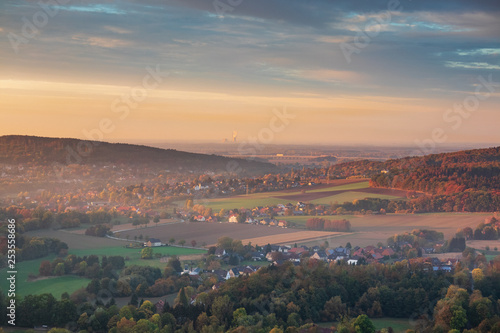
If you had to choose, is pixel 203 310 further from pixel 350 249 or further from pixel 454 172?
pixel 454 172

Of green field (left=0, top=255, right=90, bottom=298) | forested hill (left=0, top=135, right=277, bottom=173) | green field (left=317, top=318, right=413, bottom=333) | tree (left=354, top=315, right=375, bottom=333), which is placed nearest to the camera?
tree (left=354, top=315, right=375, bottom=333)

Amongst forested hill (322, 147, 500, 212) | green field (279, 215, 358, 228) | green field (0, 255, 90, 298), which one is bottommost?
green field (0, 255, 90, 298)

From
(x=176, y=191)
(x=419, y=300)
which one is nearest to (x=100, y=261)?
(x=419, y=300)

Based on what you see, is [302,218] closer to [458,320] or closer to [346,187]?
[346,187]

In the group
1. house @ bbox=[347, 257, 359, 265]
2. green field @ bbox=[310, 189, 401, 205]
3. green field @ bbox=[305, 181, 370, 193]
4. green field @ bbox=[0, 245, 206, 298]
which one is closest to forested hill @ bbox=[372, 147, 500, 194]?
green field @ bbox=[305, 181, 370, 193]

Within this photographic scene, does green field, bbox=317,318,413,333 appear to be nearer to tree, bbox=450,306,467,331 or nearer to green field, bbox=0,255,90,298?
tree, bbox=450,306,467,331

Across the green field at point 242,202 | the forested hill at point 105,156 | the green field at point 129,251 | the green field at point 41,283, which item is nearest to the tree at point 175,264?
the green field at point 129,251

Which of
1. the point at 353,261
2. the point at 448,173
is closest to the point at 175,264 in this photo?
the point at 353,261

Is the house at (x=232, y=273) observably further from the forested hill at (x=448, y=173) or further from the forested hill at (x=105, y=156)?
the forested hill at (x=105, y=156)
